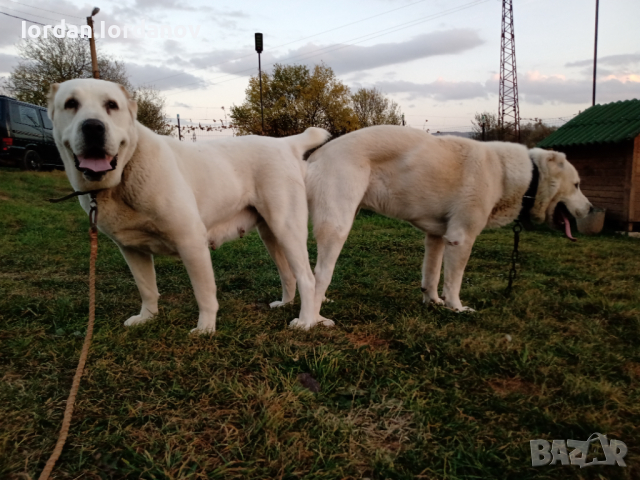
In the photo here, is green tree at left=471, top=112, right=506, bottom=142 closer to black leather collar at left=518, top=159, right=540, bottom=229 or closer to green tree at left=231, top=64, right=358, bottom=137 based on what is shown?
green tree at left=231, top=64, right=358, bottom=137

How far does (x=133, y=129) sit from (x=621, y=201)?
12.7 meters

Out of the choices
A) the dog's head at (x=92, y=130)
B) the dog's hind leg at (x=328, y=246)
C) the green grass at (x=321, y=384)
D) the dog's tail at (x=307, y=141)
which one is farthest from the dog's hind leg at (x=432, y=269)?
the dog's head at (x=92, y=130)

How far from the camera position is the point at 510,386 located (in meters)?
2.53

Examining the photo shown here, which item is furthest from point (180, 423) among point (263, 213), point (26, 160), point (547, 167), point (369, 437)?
point (26, 160)

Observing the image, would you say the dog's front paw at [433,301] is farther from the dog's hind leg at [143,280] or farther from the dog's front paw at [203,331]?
the dog's hind leg at [143,280]

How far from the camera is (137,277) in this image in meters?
3.32

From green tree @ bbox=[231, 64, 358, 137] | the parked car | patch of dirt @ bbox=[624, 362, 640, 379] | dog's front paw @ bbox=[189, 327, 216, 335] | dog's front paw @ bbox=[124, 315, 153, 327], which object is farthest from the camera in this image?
green tree @ bbox=[231, 64, 358, 137]

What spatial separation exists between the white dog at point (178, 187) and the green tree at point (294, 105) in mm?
35757

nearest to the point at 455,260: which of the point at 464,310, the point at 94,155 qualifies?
the point at 464,310

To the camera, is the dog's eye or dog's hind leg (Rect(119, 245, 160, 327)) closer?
the dog's eye

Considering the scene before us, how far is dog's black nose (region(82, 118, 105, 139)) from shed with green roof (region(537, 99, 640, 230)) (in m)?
12.4

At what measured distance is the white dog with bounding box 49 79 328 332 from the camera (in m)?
2.52

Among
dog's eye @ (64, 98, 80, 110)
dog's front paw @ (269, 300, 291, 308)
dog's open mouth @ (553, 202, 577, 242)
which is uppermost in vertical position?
dog's eye @ (64, 98, 80, 110)

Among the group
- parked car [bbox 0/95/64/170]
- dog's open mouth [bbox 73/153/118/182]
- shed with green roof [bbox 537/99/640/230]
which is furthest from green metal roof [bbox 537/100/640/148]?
parked car [bbox 0/95/64/170]
